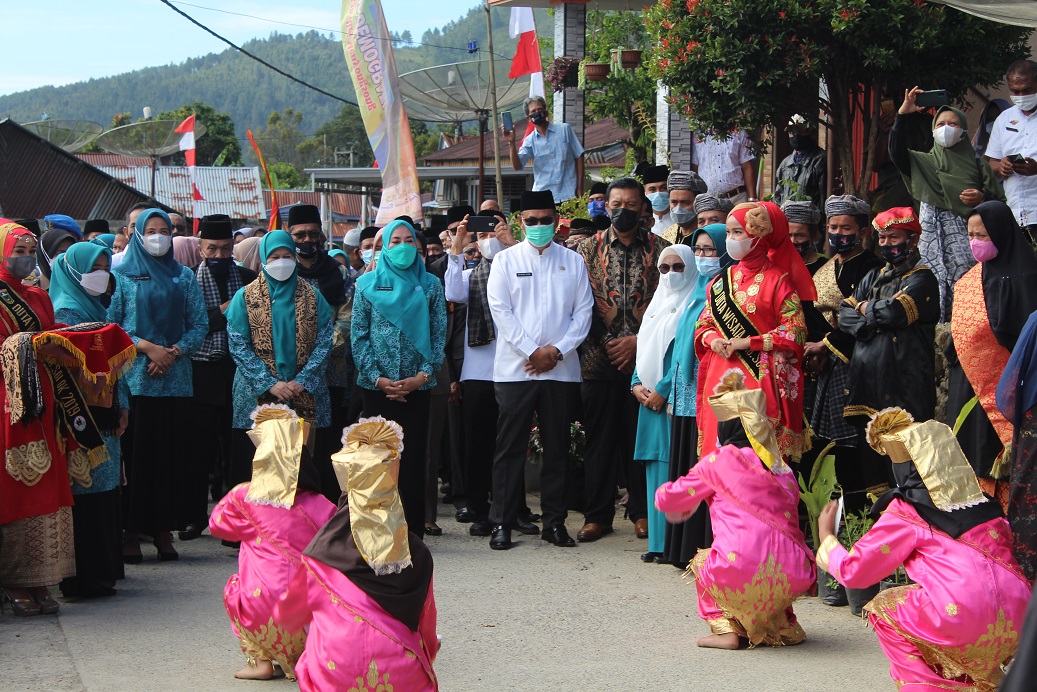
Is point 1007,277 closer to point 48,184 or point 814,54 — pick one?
point 814,54

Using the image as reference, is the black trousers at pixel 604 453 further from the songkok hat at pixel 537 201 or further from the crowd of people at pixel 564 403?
the songkok hat at pixel 537 201

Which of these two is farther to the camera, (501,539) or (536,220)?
(536,220)

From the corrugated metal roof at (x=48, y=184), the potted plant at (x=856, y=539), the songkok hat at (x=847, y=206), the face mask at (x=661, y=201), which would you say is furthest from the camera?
the corrugated metal roof at (x=48, y=184)

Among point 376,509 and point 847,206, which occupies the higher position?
point 847,206

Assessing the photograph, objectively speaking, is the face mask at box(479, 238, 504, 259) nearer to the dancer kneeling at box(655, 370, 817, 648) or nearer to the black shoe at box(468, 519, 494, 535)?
the black shoe at box(468, 519, 494, 535)

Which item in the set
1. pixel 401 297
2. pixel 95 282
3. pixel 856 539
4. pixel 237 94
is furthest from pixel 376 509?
pixel 237 94

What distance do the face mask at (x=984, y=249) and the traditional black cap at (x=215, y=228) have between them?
5.24 metres

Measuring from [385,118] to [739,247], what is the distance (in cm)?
520

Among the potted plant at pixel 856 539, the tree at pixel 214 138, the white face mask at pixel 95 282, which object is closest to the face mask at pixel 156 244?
the white face mask at pixel 95 282

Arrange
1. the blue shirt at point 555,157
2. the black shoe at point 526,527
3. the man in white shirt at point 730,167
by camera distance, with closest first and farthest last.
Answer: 1. the black shoe at point 526,527
2. the man in white shirt at point 730,167
3. the blue shirt at point 555,157

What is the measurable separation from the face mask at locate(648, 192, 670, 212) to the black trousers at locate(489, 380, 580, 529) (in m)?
2.37

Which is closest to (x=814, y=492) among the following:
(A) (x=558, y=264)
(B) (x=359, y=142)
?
(A) (x=558, y=264)

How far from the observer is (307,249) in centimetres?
877

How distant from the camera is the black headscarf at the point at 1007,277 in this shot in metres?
6.09
